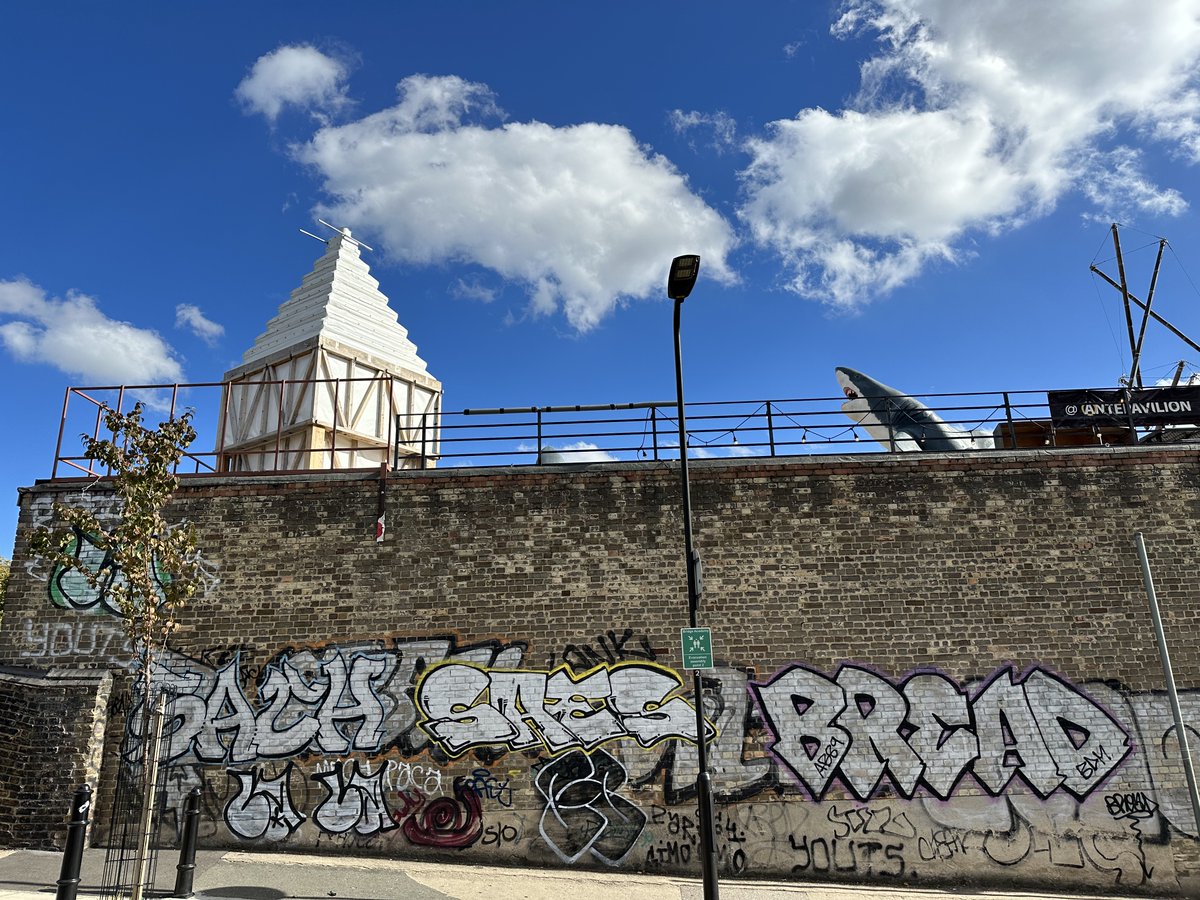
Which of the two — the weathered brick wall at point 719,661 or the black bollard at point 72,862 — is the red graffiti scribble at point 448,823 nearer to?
the weathered brick wall at point 719,661

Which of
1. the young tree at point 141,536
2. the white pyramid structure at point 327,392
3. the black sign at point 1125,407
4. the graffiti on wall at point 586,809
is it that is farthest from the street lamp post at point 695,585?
the black sign at point 1125,407

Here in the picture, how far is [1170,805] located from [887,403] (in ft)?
30.0

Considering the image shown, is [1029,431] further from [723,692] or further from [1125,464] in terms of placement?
[723,692]

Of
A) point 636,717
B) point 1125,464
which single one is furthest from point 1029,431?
point 636,717

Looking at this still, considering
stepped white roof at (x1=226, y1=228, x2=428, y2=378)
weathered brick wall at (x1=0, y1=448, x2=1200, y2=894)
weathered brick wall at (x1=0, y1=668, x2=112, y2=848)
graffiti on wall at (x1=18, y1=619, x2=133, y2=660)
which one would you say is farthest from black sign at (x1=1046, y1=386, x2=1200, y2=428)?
weathered brick wall at (x1=0, y1=668, x2=112, y2=848)

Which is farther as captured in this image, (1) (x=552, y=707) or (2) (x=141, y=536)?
(1) (x=552, y=707)

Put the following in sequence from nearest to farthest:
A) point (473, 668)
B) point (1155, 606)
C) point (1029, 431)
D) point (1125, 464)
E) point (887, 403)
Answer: point (1155, 606) < point (473, 668) < point (1125, 464) < point (1029, 431) < point (887, 403)

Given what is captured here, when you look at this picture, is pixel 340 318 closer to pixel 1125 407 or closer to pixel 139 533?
pixel 139 533

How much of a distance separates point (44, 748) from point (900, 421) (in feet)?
48.9

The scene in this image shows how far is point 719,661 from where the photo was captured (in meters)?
12.2

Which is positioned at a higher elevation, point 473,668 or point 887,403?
point 887,403

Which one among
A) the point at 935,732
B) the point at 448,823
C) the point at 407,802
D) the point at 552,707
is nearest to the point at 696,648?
the point at 552,707

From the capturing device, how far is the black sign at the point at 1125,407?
14.4m

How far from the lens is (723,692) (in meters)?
12.1
